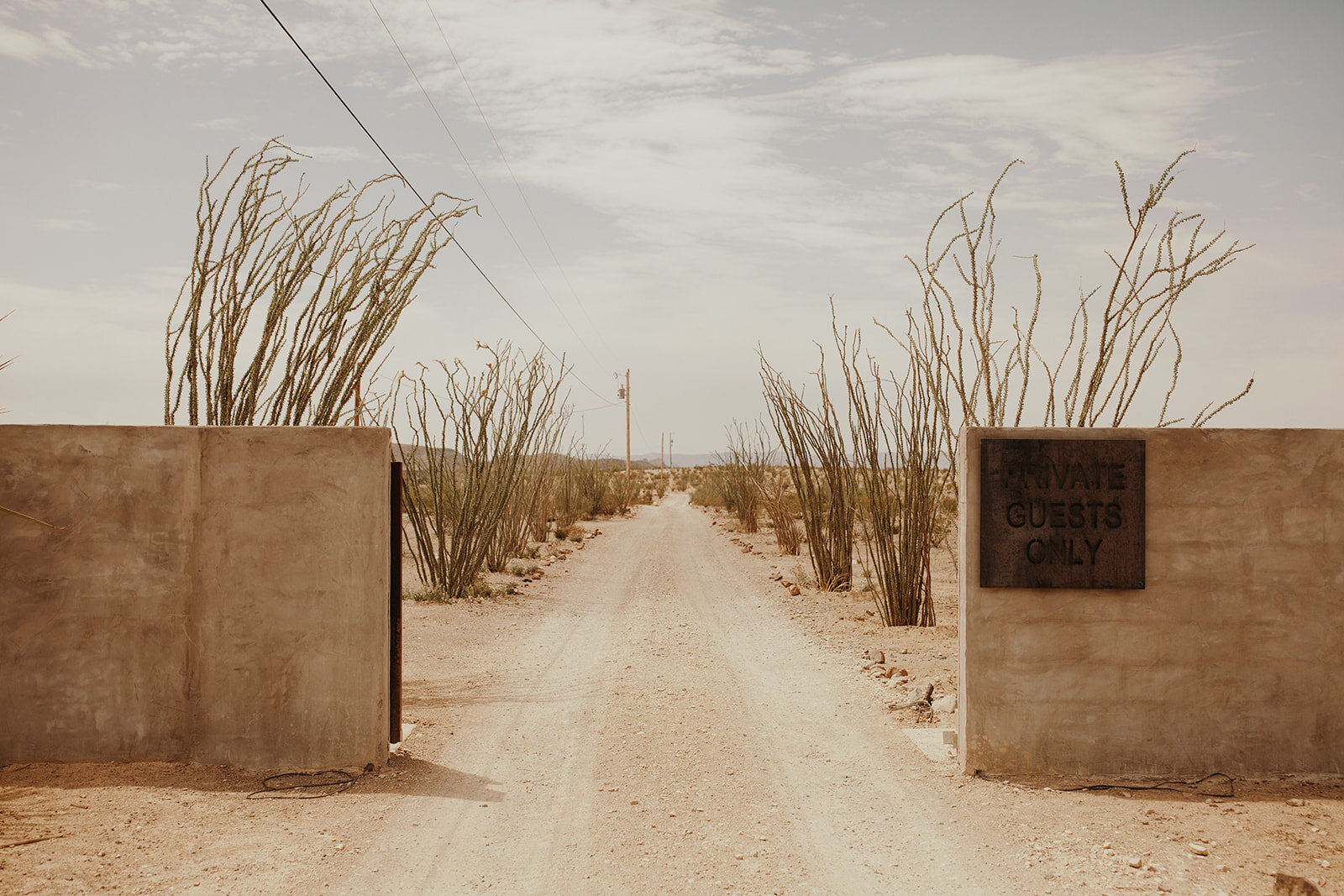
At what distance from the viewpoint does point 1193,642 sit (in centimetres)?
448

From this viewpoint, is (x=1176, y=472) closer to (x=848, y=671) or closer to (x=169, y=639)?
(x=848, y=671)

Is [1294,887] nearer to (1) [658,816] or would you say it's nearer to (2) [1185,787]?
(2) [1185,787]

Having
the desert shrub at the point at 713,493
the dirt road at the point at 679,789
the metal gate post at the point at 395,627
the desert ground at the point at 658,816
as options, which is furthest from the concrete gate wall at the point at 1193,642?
the desert shrub at the point at 713,493

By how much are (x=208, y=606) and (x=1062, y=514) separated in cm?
436

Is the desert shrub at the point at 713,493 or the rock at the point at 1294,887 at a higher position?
the desert shrub at the point at 713,493

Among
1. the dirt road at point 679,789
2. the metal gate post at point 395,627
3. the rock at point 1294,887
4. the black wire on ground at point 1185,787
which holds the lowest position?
the dirt road at point 679,789

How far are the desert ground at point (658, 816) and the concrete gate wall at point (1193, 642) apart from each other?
0.70ft

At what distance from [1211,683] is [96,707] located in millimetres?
5640

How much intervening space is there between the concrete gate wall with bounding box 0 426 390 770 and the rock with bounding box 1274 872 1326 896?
392cm

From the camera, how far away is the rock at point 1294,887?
319 cm

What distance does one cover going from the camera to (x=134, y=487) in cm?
457

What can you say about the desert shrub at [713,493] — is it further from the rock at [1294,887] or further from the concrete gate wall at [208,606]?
the rock at [1294,887]

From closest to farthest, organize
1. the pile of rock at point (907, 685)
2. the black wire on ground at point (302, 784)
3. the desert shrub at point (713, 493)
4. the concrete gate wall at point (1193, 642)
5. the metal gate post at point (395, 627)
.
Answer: the black wire on ground at point (302, 784), the concrete gate wall at point (1193, 642), the metal gate post at point (395, 627), the pile of rock at point (907, 685), the desert shrub at point (713, 493)

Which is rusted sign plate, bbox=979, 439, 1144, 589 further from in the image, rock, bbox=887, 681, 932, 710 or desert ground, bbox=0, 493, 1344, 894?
rock, bbox=887, 681, 932, 710
